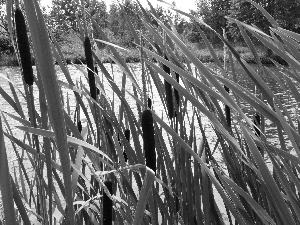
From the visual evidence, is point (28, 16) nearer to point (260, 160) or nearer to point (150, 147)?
point (150, 147)

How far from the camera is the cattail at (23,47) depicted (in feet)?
1.44

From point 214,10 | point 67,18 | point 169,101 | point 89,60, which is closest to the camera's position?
point 89,60

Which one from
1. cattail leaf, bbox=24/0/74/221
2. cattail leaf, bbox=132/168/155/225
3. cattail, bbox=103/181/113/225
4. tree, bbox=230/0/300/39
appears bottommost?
cattail, bbox=103/181/113/225

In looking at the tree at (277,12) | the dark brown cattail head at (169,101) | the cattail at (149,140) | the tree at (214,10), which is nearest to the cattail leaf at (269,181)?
the cattail at (149,140)

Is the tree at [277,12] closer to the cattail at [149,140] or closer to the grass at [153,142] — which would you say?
the grass at [153,142]

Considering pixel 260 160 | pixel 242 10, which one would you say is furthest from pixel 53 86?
pixel 242 10

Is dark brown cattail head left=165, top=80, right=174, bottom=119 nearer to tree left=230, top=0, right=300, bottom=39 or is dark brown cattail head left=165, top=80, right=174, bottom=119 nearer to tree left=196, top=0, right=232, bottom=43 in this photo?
tree left=230, top=0, right=300, bottom=39

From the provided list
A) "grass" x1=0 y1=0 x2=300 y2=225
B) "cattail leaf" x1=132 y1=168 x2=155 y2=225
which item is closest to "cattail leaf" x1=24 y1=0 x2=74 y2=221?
"grass" x1=0 y1=0 x2=300 y2=225

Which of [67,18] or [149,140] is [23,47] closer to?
[149,140]

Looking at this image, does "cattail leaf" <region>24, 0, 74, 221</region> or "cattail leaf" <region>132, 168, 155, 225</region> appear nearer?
"cattail leaf" <region>24, 0, 74, 221</region>

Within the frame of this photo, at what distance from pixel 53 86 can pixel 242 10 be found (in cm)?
3134

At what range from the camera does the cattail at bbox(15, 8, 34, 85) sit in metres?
0.44

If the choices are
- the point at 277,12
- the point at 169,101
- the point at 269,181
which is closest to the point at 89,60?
the point at 169,101

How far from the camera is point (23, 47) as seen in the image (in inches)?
17.7
